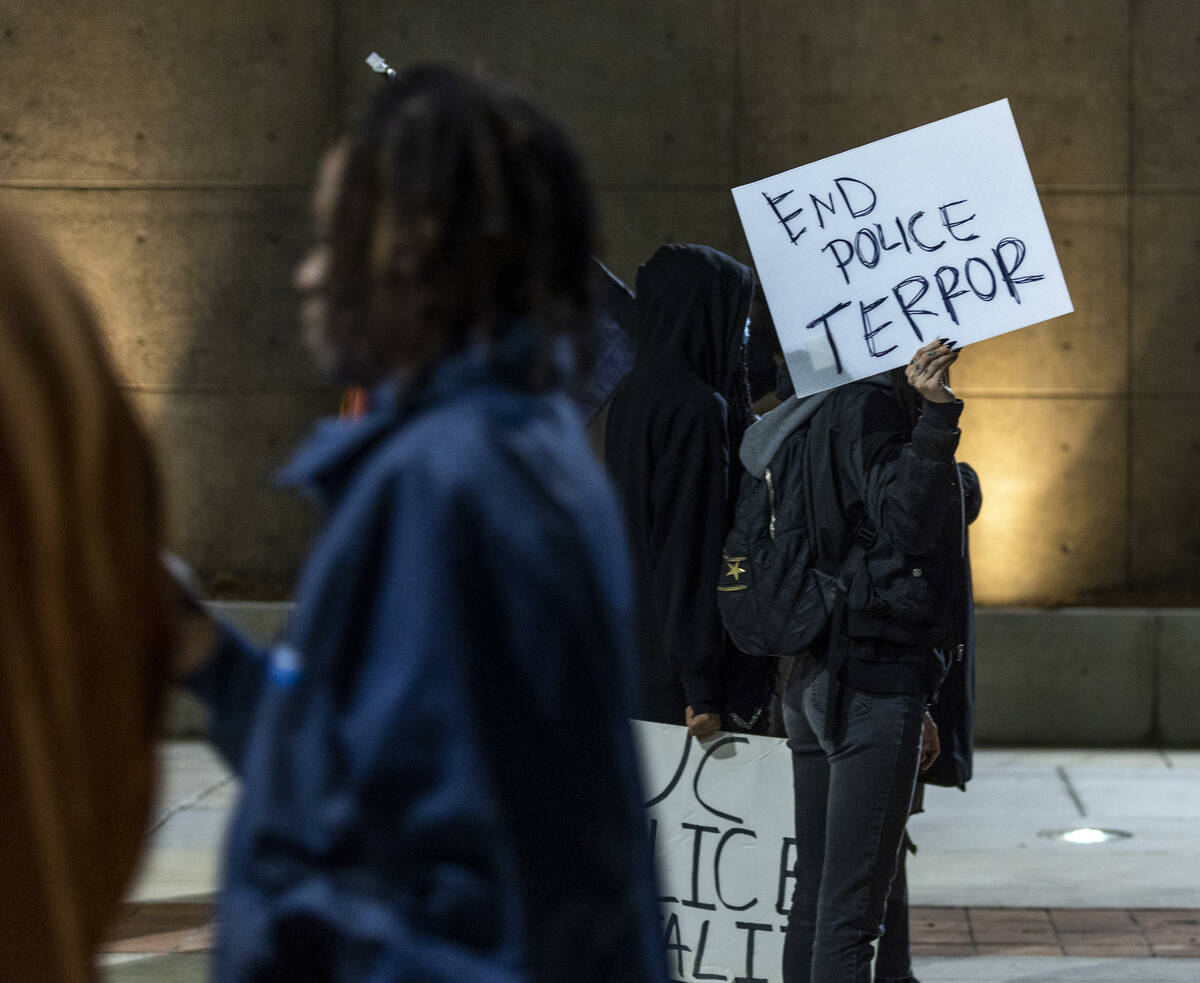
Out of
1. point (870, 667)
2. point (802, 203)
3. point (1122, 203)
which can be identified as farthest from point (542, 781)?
point (1122, 203)

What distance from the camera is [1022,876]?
5.60m

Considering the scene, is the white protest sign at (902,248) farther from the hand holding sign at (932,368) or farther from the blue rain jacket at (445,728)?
the blue rain jacket at (445,728)

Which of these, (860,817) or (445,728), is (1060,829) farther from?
(445,728)

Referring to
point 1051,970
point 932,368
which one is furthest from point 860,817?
point 1051,970

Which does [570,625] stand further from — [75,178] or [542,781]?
[75,178]

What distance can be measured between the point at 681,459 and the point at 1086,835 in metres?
3.04

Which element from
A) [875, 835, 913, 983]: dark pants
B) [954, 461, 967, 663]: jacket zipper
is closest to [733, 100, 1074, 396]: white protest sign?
[954, 461, 967, 663]: jacket zipper

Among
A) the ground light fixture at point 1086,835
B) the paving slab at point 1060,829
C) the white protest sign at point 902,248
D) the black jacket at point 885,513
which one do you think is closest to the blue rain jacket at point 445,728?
the black jacket at point 885,513

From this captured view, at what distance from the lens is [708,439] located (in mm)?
3961

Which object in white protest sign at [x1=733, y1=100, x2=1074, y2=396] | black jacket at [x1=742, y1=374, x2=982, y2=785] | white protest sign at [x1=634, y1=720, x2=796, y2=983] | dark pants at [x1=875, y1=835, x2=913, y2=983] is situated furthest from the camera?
dark pants at [x1=875, y1=835, x2=913, y2=983]

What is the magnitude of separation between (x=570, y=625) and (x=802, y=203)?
2662mm

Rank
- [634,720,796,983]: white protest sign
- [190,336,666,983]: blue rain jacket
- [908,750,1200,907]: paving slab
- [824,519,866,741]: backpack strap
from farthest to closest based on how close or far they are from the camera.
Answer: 1. [908,750,1200,907]: paving slab
2. [634,720,796,983]: white protest sign
3. [824,519,866,741]: backpack strap
4. [190,336,666,983]: blue rain jacket

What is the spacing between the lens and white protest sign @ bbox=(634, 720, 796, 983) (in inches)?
152

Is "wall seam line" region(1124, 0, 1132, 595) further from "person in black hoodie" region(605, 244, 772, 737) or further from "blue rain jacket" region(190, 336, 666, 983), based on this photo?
"blue rain jacket" region(190, 336, 666, 983)
